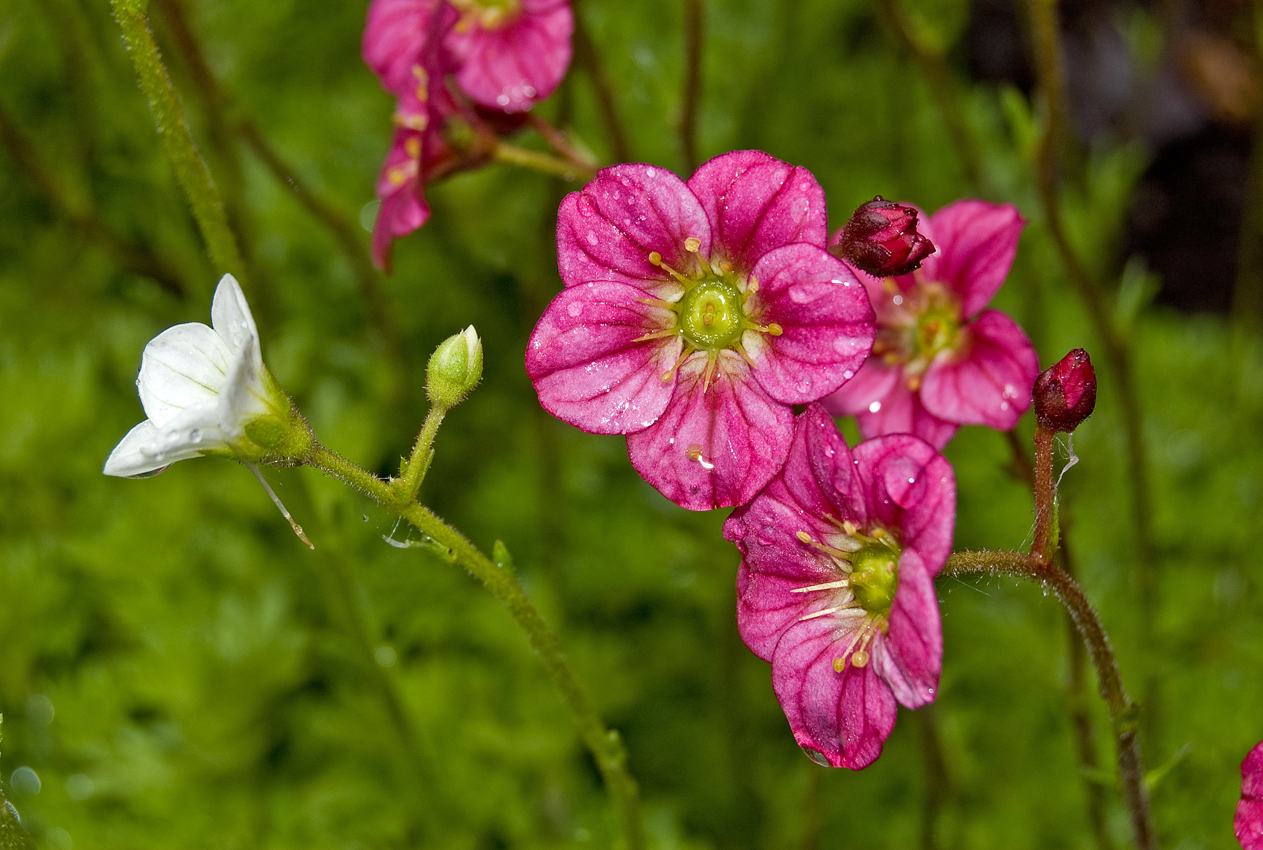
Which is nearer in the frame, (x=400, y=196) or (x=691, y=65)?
(x=400, y=196)

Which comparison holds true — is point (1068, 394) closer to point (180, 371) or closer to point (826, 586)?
point (826, 586)

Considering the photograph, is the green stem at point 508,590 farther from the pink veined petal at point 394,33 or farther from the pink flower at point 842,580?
the pink veined petal at point 394,33

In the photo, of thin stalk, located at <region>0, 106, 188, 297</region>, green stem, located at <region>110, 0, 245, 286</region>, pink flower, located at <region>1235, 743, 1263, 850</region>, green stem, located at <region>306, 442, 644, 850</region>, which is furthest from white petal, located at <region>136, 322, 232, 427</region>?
thin stalk, located at <region>0, 106, 188, 297</region>

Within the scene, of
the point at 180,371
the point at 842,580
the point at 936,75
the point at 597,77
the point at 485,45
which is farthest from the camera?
the point at 936,75

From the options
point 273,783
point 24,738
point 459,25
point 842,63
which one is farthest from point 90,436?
point 842,63

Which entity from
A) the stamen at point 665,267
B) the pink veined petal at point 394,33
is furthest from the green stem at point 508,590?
the pink veined petal at point 394,33

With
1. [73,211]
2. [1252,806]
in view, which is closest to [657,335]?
[1252,806]

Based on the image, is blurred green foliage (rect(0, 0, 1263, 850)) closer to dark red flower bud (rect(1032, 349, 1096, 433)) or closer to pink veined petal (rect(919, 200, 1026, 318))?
pink veined petal (rect(919, 200, 1026, 318))
